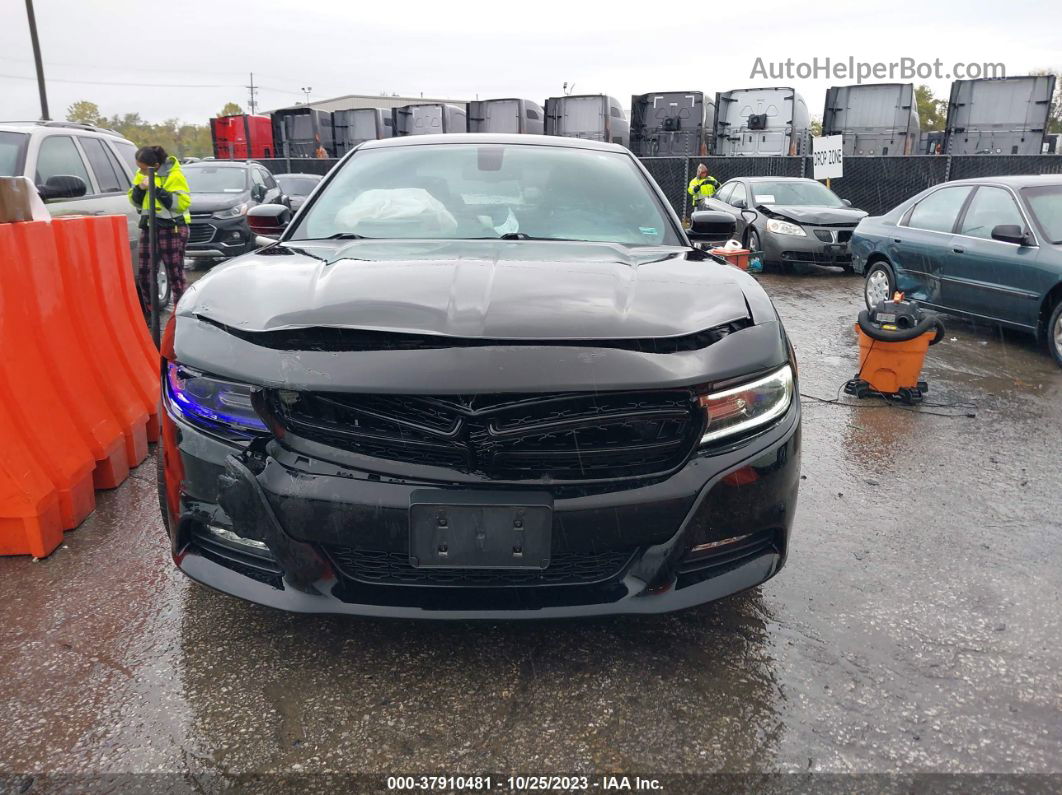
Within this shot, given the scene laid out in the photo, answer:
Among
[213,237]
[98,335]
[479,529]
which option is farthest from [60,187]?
[479,529]

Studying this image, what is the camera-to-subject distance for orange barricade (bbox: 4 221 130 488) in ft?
11.0

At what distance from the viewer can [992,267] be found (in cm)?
689

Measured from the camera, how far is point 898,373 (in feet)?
18.3

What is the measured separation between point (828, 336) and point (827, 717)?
610 centimetres

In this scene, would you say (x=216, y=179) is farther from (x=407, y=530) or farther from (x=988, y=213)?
(x=407, y=530)

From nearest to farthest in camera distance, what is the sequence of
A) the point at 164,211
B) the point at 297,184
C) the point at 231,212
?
the point at 164,211
the point at 231,212
the point at 297,184

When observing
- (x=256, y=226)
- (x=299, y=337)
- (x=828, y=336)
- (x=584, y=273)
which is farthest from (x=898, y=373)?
(x=299, y=337)

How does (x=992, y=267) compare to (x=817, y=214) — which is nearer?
(x=992, y=267)

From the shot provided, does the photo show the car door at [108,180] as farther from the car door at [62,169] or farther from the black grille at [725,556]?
the black grille at [725,556]

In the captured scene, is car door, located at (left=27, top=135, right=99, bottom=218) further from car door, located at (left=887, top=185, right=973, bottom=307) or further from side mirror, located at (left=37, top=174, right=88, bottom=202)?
car door, located at (left=887, top=185, right=973, bottom=307)

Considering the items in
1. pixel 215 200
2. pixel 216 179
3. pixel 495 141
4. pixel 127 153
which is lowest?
pixel 215 200

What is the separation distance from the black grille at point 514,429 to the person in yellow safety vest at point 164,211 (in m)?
5.87

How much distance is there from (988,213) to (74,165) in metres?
8.13

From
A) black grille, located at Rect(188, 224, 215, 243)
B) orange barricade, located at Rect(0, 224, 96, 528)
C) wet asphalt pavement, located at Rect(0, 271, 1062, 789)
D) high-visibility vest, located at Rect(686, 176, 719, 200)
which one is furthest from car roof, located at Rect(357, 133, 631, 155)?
high-visibility vest, located at Rect(686, 176, 719, 200)
